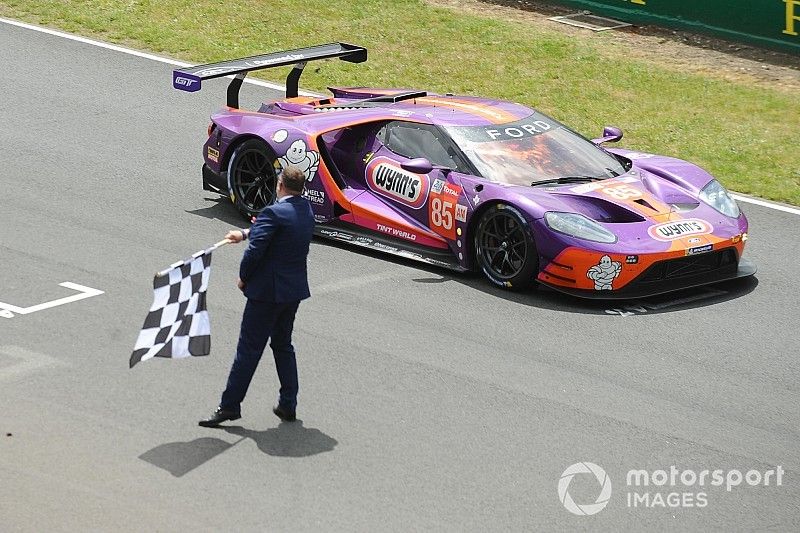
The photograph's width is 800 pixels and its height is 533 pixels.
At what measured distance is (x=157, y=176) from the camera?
504 inches

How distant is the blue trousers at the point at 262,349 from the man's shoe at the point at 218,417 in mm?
24

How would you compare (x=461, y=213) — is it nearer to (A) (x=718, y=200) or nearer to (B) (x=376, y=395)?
(A) (x=718, y=200)

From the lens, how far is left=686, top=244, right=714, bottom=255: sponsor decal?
32.6 feet

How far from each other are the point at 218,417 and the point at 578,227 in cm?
345

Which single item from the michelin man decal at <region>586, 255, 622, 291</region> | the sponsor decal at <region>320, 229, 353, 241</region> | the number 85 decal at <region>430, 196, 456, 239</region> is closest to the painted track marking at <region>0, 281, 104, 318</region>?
the sponsor decal at <region>320, 229, 353, 241</region>

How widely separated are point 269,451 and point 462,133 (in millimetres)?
4204

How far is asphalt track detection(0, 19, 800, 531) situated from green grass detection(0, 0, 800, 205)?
3023 mm

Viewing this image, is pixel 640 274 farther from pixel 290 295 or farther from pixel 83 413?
pixel 83 413

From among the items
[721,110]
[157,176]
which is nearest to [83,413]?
[157,176]

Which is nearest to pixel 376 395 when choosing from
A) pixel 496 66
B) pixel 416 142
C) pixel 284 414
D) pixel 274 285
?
pixel 284 414

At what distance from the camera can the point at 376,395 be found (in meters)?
8.20

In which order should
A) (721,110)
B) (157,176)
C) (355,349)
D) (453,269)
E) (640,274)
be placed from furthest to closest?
(721,110), (157,176), (453,269), (640,274), (355,349)

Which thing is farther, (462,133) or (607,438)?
(462,133)

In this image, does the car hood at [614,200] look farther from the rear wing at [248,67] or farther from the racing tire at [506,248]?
the rear wing at [248,67]
